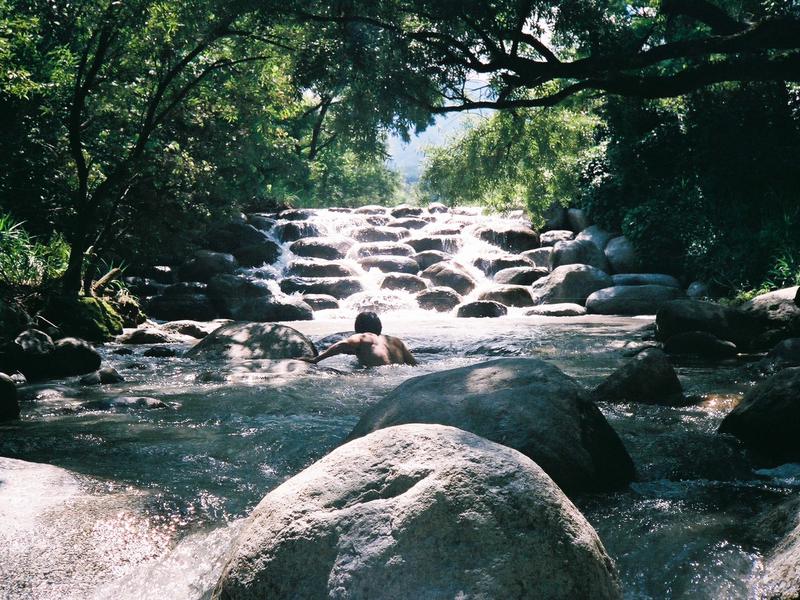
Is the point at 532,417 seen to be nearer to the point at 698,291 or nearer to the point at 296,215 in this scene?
the point at 698,291

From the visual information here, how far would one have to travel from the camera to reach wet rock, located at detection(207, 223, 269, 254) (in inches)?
933

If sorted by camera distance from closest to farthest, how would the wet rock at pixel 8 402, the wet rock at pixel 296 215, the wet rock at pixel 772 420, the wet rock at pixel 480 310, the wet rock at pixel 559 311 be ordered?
the wet rock at pixel 772 420
the wet rock at pixel 8 402
the wet rock at pixel 559 311
the wet rock at pixel 480 310
the wet rock at pixel 296 215

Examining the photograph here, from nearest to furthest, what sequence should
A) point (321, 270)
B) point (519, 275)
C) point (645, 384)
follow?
point (645, 384)
point (519, 275)
point (321, 270)

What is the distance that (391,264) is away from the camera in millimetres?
22406

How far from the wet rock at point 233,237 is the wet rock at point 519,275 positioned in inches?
349

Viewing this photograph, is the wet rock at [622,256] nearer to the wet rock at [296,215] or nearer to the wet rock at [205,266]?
the wet rock at [205,266]

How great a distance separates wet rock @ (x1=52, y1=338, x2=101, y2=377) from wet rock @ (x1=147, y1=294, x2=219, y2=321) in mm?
8461

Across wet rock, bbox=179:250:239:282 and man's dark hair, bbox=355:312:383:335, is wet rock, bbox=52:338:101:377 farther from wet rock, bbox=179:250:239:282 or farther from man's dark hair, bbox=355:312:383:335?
wet rock, bbox=179:250:239:282

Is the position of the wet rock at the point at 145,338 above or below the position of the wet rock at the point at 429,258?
below

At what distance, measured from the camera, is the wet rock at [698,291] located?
57.9ft

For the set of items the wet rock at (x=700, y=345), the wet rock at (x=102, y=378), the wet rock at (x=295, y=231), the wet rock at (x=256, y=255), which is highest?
the wet rock at (x=295, y=231)

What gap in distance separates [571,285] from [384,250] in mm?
7339

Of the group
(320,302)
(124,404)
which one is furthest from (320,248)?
(124,404)

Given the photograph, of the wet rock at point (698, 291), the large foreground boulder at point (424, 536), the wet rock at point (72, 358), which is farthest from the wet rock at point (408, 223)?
the large foreground boulder at point (424, 536)
